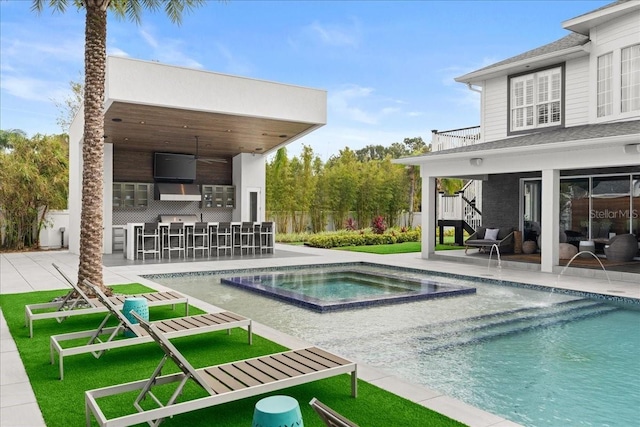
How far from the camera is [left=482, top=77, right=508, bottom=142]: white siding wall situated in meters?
15.6

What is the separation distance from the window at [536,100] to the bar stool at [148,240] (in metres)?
11.0

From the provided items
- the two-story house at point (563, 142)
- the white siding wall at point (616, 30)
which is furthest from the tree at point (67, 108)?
the white siding wall at point (616, 30)

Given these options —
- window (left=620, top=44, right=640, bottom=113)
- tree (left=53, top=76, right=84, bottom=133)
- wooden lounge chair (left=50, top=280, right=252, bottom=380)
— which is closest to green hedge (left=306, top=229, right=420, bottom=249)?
window (left=620, top=44, right=640, bottom=113)

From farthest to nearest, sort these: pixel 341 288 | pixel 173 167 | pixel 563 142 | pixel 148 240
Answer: pixel 173 167, pixel 148 240, pixel 563 142, pixel 341 288

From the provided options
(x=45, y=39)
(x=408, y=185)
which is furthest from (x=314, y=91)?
(x=45, y=39)

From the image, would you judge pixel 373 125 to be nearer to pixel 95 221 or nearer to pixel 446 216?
pixel 446 216

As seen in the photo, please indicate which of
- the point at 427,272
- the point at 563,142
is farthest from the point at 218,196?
the point at 563,142

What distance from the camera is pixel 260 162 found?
1991cm

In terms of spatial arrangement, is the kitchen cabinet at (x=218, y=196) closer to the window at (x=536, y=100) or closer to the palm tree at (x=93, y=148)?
the window at (x=536, y=100)

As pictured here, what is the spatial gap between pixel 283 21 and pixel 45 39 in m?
16.0

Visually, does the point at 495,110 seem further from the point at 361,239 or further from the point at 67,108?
the point at 67,108

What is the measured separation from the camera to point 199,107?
11969 millimetres

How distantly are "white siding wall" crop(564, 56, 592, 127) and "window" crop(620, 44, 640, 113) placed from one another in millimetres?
1004

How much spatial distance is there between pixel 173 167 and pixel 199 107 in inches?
294
